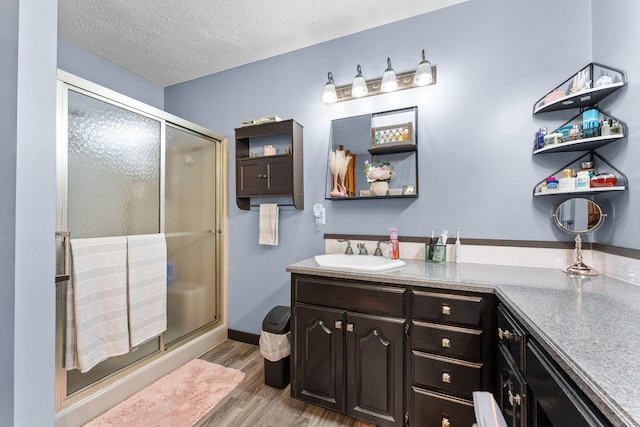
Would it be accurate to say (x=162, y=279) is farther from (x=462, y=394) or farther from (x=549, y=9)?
(x=549, y=9)

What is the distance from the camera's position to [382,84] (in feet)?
6.20

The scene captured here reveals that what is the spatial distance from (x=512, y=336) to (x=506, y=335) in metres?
0.05

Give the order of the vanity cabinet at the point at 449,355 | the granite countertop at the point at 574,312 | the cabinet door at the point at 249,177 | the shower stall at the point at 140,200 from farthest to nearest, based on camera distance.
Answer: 1. the cabinet door at the point at 249,177
2. the shower stall at the point at 140,200
3. the vanity cabinet at the point at 449,355
4. the granite countertop at the point at 574,312

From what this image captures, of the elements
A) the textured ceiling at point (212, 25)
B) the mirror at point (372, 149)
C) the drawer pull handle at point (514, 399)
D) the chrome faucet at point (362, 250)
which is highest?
the textured ceiling at point (212, 25)

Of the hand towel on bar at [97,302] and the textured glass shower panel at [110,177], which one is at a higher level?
the textured glass shower panel at [110,177]

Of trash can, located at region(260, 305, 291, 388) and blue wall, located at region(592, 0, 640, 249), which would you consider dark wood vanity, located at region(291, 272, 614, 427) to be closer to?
trash can, located at region(260, 305, 291, 388)

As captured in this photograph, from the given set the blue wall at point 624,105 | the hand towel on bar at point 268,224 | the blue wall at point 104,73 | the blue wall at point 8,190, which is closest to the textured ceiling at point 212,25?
the blue wall at point 104,73

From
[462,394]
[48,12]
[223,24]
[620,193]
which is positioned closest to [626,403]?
[462,394]

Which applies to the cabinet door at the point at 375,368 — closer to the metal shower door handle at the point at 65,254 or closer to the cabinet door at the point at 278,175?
the cabinet door at the point at 278,175

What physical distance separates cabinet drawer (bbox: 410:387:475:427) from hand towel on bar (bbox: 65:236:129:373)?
1.77 m

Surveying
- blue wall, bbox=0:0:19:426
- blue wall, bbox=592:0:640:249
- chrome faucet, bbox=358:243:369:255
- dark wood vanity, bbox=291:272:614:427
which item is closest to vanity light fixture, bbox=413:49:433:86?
blue wall, bbox=592:0:640:249

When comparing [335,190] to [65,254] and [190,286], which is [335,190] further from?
[65,254]

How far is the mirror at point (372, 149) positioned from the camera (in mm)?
1868

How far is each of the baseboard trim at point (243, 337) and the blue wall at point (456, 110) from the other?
22 centimetres
